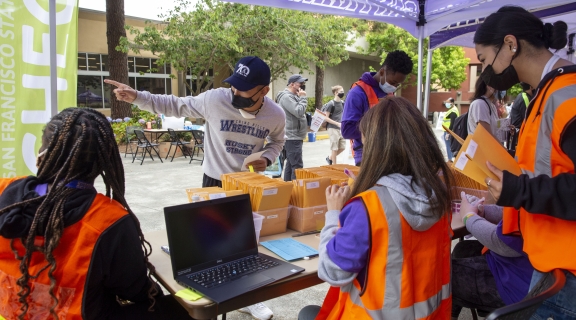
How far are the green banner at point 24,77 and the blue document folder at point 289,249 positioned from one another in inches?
63.9

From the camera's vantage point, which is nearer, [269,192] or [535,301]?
[535,301]

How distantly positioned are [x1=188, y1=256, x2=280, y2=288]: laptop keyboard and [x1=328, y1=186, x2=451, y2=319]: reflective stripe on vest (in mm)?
465

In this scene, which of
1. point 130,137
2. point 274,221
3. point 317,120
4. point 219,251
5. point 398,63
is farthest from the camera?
point 130,137

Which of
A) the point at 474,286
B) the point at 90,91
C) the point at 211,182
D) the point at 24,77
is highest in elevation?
the point at 90,91

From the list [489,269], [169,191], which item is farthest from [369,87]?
[169,191]

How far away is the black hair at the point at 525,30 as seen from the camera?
1.66m

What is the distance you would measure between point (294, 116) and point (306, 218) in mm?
4237

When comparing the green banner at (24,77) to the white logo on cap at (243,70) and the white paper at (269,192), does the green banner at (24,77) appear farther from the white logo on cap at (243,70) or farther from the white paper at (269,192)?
the white paper at (269,192)

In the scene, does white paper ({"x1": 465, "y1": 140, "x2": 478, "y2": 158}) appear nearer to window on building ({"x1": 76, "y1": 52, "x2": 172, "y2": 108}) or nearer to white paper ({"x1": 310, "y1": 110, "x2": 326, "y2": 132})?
white paper ({"x1": 310, "y1": 110, "x2": 326, "y2": 132})

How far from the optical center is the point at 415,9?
4637mm

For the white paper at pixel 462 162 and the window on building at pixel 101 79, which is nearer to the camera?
the white paper at pixel 462 162

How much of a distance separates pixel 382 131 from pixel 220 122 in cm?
170

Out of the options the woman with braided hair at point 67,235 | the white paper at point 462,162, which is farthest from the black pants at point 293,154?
the woman with braided hair at point 67,235

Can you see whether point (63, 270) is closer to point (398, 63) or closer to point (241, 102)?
point (241, 102)
